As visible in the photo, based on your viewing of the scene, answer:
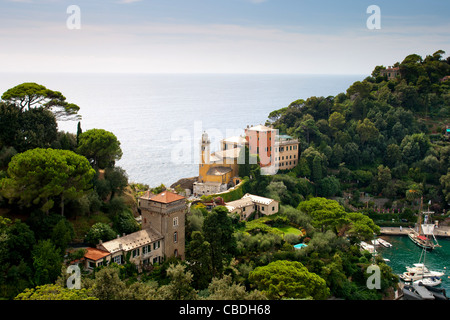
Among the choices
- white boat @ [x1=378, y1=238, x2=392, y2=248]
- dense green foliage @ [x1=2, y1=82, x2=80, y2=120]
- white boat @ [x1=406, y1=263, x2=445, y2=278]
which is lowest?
white boat @ [x1=406, y1=263, x2=445, y2=278]

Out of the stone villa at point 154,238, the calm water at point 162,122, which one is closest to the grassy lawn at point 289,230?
the stone villa at point 154,238

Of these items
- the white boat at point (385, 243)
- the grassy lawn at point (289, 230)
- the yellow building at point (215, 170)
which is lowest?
the white boat at point (385, 243)

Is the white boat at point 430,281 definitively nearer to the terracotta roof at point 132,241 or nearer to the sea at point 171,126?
the sea at point 171,126

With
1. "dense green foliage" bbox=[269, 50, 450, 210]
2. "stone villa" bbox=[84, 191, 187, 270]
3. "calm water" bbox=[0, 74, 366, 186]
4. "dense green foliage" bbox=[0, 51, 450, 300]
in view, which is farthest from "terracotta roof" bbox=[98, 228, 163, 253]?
"calm water" bbox=[0, 74, 366, 186]

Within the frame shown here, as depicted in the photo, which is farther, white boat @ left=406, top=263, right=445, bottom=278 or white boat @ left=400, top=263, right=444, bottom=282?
white boat @ left=406, top=263, right=445, bottom=278

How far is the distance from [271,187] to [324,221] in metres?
6.89

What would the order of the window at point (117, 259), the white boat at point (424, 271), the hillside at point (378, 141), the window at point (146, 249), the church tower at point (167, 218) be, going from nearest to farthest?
the window at point (117, 259) < the window at point (146, 249) < the church tower at point (167, 218) < the white boat at point (424, 271) < the hillside at point (378, 141)

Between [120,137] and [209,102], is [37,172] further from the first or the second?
[209,102]

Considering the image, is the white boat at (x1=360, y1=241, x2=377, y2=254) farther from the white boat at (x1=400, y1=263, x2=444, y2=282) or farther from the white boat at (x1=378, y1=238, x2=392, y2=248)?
the white boat at (x1=400, y1=263, x2=444, y2=282)

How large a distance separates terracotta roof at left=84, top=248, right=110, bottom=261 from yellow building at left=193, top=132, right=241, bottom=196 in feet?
50.7

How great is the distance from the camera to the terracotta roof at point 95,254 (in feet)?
64.6

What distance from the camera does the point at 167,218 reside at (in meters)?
22.8

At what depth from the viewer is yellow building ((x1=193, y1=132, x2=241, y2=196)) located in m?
35.2

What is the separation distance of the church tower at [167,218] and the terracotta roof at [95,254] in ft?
11.2
